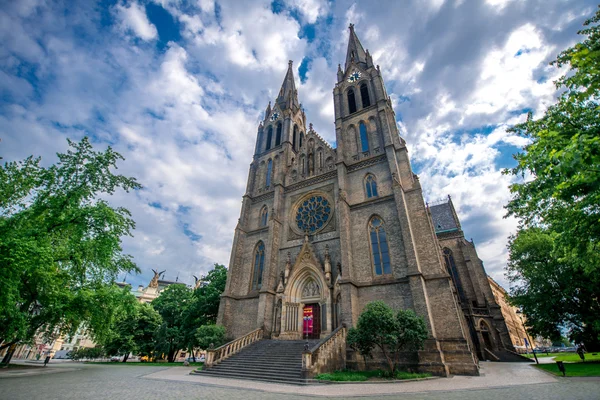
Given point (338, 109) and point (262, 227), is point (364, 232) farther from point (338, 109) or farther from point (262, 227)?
point (338, 109)

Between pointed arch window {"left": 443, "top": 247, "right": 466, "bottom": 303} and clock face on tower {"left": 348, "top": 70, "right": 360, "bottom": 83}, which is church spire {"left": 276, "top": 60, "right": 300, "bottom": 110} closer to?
clock face on tower {"left": 348, "top": 70, "right": 360, "bottom": 83}

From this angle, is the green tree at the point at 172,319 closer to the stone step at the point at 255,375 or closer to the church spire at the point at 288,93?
the stone step at the point at 255,375

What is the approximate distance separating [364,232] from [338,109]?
1489 centimetres

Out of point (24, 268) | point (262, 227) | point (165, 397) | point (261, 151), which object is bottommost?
point (165, 397)

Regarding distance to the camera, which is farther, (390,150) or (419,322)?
(390,150)

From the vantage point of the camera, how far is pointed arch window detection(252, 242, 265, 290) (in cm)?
2358

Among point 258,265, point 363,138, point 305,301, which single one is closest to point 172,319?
point 258,265

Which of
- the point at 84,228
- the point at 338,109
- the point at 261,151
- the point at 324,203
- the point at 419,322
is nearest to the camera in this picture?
the point at 84,228

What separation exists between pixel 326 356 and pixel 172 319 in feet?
64.8

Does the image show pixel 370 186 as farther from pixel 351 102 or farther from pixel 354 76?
pixel 354 76

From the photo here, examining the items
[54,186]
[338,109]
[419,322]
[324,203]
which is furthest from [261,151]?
[419,322]

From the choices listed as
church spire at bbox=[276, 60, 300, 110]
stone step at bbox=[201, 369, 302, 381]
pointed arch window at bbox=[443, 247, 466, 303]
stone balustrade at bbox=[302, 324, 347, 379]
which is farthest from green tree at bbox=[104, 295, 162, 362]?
pointed arch window at bbox=[443, 247, 466, 303]

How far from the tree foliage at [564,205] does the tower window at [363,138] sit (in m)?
14.0

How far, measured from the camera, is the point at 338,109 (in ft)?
94.9
